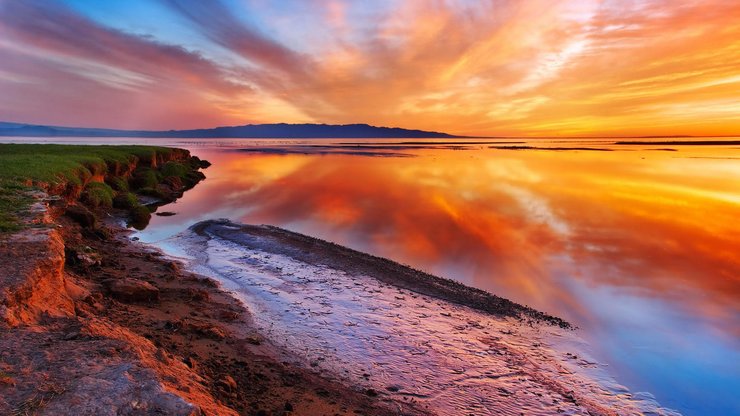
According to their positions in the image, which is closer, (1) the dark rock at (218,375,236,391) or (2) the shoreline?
(2) the shoreline

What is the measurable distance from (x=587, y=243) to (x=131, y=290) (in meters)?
16.6

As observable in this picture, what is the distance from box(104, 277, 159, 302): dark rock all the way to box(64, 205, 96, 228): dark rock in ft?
20.7

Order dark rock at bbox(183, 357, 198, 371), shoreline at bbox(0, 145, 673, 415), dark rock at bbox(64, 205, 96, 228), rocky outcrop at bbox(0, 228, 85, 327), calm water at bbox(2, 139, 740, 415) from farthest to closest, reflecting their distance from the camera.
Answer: dark rock at bbox(64, 205, 96, 228) < calm water at bbox(2, 139, 740, 415) < dark rock at bbox(183, 357, 198, 371) < rocky outcrop at bbox(0, 228, 85, 327) < shoreline at bbox(0, 145, 673, 415)

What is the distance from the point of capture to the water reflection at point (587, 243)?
8.59 meters

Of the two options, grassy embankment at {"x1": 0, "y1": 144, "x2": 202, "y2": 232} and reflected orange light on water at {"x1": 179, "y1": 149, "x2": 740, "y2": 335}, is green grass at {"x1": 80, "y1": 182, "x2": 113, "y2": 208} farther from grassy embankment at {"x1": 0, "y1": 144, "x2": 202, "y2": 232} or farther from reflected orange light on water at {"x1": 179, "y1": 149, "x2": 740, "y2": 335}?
reflected orange light on water at {"x1": 179, "y1": 149, "x2": 740, "y2": 335}

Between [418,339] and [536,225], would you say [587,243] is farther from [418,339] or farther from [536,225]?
[418,339]

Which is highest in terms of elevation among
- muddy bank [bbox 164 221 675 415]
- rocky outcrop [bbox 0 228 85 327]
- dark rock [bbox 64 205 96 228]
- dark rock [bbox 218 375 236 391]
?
rocky outcrop [bbox 0 228 85 327]

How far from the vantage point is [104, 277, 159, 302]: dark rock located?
8.66 m

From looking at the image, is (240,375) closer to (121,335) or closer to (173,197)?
(121,335)

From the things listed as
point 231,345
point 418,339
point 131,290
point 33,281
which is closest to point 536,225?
point 418,339

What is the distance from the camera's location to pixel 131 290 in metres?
8.80

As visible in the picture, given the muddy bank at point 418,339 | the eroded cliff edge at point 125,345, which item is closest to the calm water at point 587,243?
the muddy bank at point 418,339

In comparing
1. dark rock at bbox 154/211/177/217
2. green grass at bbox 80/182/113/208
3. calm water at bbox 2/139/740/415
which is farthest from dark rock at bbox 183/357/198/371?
dark rock at bbox 154/211/177/217

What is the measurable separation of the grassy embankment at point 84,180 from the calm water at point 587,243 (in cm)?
275
